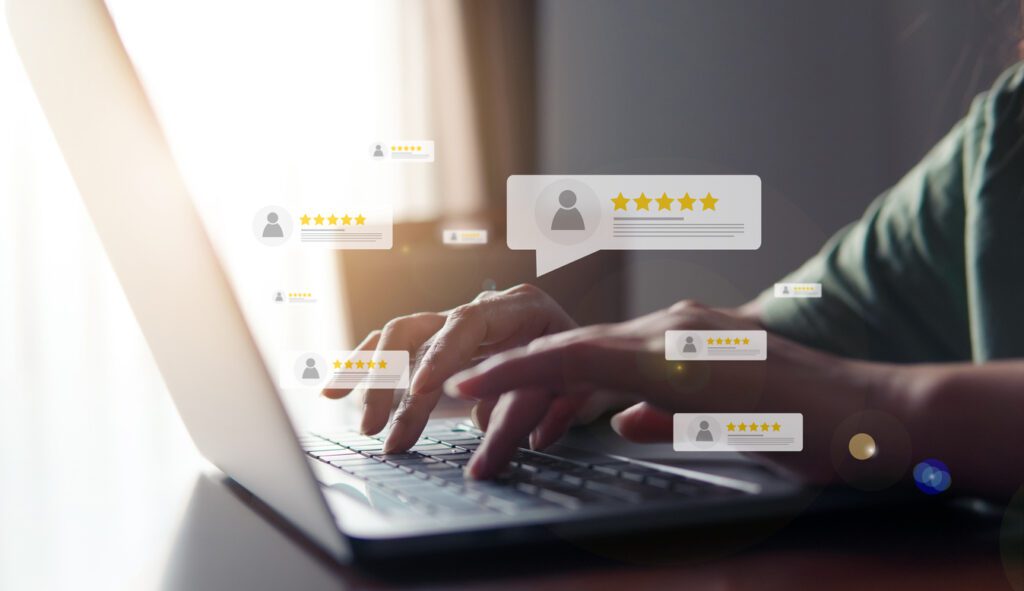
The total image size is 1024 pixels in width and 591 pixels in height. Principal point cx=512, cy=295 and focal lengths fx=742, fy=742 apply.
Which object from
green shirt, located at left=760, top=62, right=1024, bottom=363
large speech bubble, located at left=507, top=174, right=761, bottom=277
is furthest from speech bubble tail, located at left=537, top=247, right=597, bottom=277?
green shirt, located at left=760, top=62, right=1024, bottom=363

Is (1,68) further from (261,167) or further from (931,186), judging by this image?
(931,186)

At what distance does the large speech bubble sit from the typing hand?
0.03 metres

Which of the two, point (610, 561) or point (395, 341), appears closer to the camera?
point (610, 561)

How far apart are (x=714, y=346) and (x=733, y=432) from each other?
0.04 meters

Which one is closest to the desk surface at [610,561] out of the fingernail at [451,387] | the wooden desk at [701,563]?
the wooden desk at [701,563]

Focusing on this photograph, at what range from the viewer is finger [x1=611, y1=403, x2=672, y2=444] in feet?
1.21

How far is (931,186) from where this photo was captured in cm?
43

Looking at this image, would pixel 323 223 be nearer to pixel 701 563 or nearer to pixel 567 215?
pixel 567 215

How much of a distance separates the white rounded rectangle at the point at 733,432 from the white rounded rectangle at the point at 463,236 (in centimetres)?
14

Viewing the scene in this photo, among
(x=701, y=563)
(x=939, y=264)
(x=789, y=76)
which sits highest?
(x=789, y=76)

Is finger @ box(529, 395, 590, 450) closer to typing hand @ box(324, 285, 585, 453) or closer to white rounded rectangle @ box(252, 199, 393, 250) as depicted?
typing hand @ box(324, 285, 585, 453)

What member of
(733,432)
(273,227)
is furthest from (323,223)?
(733,432)

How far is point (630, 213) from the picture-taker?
392mm

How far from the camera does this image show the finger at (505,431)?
33 cm
